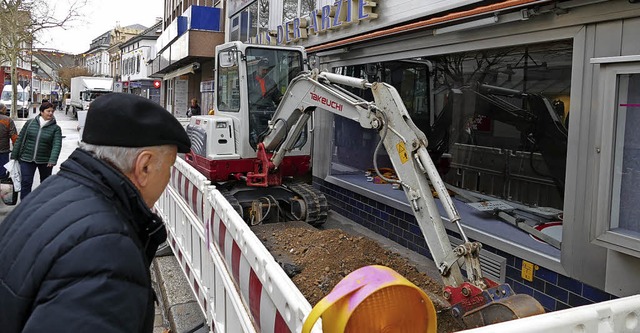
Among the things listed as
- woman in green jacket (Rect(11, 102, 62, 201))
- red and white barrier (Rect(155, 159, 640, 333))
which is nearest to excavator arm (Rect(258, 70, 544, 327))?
red and white barrier (Rect(155, 159, 640, 333))

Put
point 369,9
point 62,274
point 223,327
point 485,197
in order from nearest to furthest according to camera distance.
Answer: point 62,274, point 223,327, point 369,9, point 485,197

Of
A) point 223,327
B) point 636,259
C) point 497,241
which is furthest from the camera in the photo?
point 497,241

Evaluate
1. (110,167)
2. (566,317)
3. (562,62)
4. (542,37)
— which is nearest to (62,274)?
(110,167)

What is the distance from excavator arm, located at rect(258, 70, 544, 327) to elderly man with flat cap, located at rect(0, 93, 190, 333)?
2591 mm

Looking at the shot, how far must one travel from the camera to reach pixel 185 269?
5297 mm

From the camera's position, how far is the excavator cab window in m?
8.26

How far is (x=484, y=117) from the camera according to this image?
33.0ft

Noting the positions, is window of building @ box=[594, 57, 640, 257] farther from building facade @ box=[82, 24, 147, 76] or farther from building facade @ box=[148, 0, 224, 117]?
building facade @ box=[82, 24, 147, 76]

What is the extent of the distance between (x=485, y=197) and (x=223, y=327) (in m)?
6.04

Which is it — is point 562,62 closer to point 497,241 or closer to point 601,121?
point 497,241

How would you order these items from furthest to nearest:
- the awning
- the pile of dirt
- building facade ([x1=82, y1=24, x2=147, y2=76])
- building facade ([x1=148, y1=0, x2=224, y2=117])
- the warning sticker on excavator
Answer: building facade ([x1=82, y1=24, x2=147, y2=76]) < the awning < building facade ([x1=148, y1=0, x2=224, y2=117]) < the pile of dirt < the warning sticker on excavator

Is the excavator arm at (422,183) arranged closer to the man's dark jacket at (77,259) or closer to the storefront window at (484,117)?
→ the man's dark jacket at (77,259)

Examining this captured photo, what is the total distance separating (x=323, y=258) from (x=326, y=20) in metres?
5.04

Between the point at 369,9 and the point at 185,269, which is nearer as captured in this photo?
the point at 185,269
